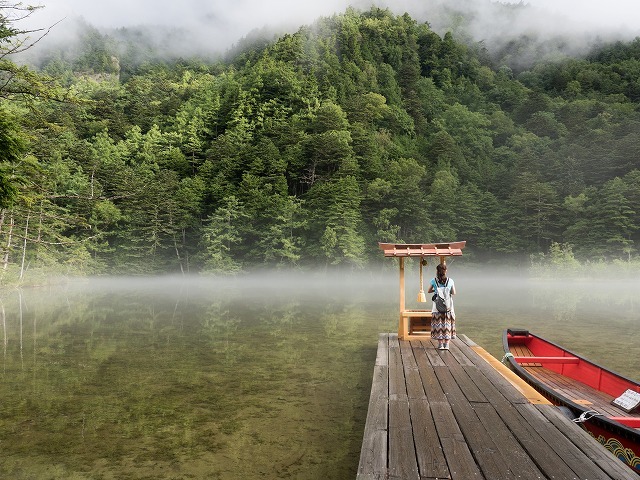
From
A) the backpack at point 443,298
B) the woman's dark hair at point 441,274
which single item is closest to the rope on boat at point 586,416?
the backpack at point 443,298

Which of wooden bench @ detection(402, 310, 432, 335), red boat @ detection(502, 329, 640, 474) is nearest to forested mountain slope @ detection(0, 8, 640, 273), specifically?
wooden bench @ detection(402, 310, 432, 335)

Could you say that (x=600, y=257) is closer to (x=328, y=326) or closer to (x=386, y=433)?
(x=328, y=326)

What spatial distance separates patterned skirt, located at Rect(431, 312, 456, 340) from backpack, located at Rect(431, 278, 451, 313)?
0.50ft

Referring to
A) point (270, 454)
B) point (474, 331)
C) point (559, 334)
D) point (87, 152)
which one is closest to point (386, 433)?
point (270, 454)

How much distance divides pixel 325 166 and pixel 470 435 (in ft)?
186

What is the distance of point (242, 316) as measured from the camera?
63.6 feet

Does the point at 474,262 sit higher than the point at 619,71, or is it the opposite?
the point at 619,71

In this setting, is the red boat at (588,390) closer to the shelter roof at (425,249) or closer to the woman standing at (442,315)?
the woman standing at (442,315)

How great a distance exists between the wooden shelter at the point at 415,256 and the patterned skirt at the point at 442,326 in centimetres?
115

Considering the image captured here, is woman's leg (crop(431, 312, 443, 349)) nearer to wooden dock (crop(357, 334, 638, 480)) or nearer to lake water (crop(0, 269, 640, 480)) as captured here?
lake water (crop(0, 269, 640, 480))

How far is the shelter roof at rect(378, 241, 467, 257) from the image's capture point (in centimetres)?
1043

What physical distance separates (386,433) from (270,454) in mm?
1948

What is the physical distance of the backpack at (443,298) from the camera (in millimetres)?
9523

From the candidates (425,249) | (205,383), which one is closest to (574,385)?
(425,249)
